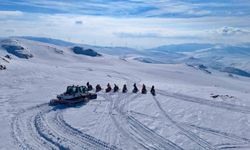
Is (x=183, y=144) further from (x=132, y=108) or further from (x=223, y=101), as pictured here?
(x=223, y=101)

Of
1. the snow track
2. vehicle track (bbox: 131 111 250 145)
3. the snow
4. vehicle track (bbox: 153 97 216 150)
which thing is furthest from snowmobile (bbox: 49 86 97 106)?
vehicle track (bbox: 131 111 250 145)

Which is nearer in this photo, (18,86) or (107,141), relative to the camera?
(107,141)

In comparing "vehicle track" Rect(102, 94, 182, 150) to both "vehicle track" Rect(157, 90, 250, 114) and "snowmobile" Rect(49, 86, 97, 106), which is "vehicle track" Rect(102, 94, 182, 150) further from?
"vehicle track" Rect(157, 90, 250, 114)

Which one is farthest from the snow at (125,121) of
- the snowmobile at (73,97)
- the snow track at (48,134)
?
the snowmobile at (73,97)

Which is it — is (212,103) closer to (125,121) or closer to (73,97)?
(125,121)

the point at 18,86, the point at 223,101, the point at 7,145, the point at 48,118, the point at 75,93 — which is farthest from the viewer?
the point at 18,86

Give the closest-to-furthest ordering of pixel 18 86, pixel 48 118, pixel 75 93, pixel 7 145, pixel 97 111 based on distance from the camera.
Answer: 1. pixel 7 145
2. pixel 48 118
3. pixel 97 111
4. pixel 75 93
5. pixel 18 86

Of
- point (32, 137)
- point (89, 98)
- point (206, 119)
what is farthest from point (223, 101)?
point (32, 137)
